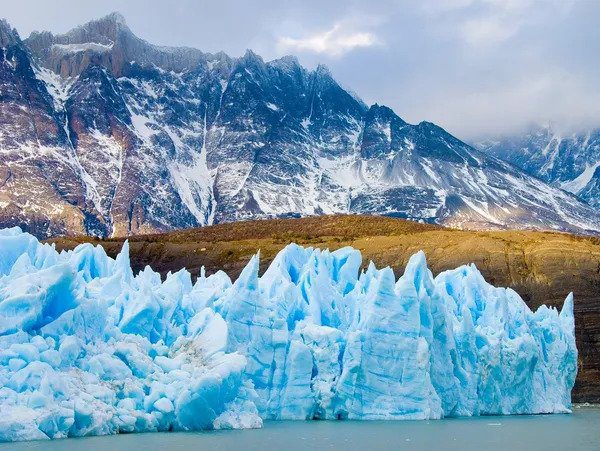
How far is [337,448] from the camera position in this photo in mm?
25750

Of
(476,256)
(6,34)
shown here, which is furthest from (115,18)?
(476,256)

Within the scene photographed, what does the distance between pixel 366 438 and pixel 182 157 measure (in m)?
149

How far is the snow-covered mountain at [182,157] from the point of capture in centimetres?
14850

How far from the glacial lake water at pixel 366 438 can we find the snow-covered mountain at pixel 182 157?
10713 centimetres

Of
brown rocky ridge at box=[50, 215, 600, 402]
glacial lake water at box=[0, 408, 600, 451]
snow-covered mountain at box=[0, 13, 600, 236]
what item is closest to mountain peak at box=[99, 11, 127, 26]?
snow-covered mountain at box=[0, 13, 600, 236]

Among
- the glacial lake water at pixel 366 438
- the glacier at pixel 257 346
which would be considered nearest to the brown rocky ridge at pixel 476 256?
the glacier at pixel 257 346

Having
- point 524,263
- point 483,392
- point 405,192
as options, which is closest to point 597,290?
point 524,263

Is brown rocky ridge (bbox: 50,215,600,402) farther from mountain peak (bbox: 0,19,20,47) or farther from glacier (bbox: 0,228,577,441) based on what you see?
mountain peak (bbox: 0,19,20,47)

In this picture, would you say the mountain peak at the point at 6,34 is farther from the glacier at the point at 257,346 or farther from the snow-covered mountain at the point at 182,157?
the glacier at the point at 257,346

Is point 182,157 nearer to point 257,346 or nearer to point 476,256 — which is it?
point 476,256

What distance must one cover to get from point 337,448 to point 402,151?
166155 millimetres

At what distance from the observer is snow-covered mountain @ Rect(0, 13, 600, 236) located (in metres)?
148

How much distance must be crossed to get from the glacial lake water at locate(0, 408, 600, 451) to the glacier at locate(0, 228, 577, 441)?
80cm

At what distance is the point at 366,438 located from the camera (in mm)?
28297
